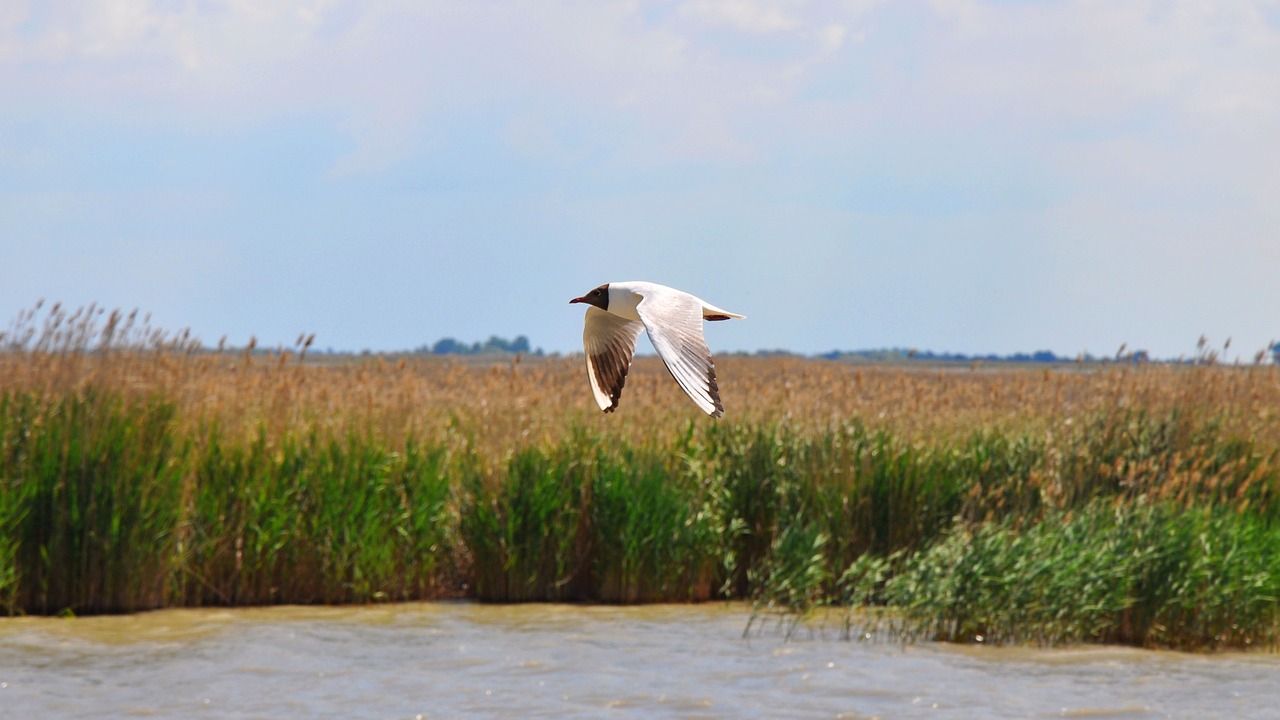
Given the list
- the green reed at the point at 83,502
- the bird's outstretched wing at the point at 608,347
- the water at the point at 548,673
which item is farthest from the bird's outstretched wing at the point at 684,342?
the green reed at the point at 83,502

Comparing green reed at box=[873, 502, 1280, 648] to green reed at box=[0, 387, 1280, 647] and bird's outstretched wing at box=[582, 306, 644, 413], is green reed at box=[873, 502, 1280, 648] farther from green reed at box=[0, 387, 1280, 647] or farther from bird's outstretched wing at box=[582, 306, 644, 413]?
bird's outstretched wing at box=[582, 306, 644, 413]

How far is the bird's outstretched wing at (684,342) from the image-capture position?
154 inches

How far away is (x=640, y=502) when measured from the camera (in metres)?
10.6

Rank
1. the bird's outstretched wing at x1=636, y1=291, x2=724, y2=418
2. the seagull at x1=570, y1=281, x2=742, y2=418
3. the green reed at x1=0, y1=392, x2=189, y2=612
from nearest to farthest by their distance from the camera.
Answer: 1. the bird's outstretched wing at x1=636, y1=291, x2=724, y2=418
2. the seagull at x1=570, y1=281, x2=742, y2=418
3. the green reed at x1=0, y1=392, x2=189, y2=612

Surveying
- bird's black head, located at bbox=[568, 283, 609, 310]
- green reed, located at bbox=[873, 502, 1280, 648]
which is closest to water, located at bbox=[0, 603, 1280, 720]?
green reed, located at bbox=[873, 502, 1280, 648]

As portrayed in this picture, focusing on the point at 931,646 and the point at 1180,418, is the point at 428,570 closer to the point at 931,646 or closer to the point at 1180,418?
the point at 931,646

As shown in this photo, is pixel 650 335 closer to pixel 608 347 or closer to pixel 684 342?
pixel 684 342

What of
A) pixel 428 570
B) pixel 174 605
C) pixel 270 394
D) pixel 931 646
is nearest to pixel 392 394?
pixel 270 394

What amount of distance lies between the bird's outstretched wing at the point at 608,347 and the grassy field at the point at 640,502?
169 inches

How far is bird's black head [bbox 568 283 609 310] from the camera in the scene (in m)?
5.18

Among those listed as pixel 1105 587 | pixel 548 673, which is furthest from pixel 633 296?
pixel 1105 587

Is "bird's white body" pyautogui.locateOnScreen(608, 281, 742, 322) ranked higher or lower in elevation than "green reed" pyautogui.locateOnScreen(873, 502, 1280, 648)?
higher

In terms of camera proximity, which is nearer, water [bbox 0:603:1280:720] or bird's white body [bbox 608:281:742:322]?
bird's white body [bbox 608:281:742:322]

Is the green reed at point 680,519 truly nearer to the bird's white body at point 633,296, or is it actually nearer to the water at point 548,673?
the water at point 548,673
